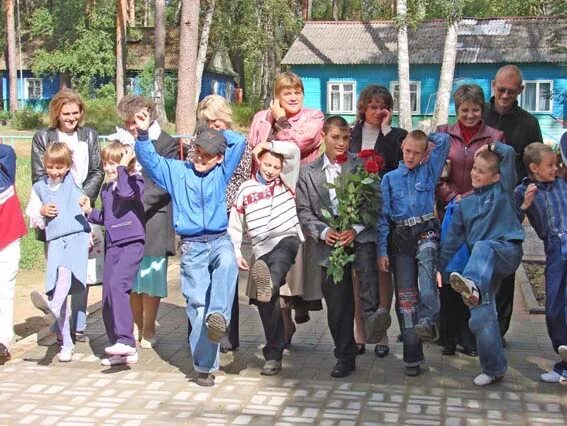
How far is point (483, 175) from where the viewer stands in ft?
18.9

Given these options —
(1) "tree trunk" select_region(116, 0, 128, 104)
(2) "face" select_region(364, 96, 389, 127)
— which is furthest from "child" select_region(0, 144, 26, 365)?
(1) "tree trunk" select_region(116, 0, 128, 104)

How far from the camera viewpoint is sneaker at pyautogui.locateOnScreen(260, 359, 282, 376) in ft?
19.8

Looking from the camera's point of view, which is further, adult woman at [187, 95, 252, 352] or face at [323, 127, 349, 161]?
adult woman at [187, 95, 252, 352]

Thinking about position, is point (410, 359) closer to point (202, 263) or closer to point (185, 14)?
point (202, 263)

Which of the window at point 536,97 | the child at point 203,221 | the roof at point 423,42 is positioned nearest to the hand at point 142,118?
the child at point 203,221

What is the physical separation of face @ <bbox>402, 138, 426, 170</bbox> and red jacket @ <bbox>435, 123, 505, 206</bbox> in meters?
0.40

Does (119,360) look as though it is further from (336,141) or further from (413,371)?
(336,141)

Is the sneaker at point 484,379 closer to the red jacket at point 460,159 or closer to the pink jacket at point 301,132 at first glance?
the red jacket at point 460,159

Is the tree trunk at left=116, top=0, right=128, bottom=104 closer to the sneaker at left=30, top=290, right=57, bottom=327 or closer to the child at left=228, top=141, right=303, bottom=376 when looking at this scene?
the sneaker at left=30, top=290, right=57, bottom=327

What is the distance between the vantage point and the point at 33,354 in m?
6.66

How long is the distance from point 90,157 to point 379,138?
2285 mm

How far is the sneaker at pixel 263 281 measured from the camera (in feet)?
18.6

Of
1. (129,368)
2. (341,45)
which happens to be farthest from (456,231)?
(341,45)

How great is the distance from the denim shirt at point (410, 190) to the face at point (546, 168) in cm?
62
